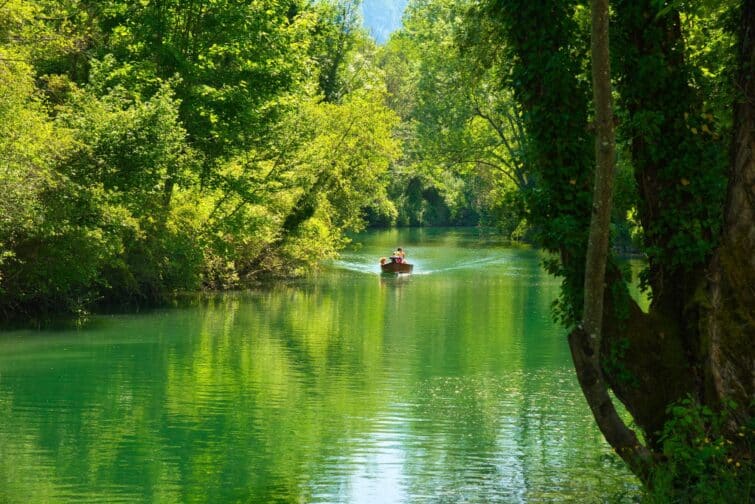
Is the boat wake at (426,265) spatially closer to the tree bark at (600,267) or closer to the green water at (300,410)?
the green water at (300,410)

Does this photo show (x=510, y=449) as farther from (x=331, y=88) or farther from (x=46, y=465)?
(x=331, y=88)

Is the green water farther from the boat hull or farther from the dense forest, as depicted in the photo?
the boat hull

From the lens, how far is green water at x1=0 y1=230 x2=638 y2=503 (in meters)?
12.2

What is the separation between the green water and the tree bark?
4.28 feet

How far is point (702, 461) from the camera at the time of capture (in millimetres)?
8180

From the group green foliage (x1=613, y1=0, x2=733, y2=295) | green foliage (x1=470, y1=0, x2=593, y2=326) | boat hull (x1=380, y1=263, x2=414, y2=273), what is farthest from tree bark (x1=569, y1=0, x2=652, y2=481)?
boat hull (x1=380, y1=263, x2=414, y2=273)

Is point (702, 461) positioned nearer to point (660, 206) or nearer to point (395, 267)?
point (660, 206)

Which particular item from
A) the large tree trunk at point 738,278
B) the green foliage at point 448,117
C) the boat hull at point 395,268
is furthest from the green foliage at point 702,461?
the green foliage at point 448,117

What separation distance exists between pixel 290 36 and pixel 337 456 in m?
22.4

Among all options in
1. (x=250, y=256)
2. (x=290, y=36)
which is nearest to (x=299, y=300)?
(x=250, y=256)

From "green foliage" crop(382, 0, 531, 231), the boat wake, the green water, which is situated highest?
"green foliage" crop(382, 0, 531, 231)

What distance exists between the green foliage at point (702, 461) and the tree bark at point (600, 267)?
1.00ft

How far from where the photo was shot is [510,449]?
1420cm

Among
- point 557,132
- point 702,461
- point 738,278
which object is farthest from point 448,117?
point 702,461
